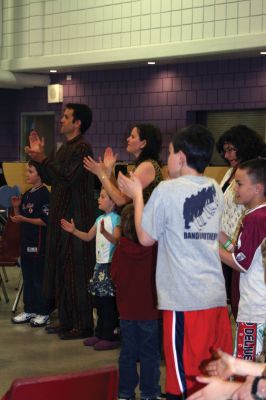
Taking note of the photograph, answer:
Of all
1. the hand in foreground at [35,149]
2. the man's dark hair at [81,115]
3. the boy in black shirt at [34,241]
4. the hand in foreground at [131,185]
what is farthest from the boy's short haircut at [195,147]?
the boy in black shirt at [34,241]

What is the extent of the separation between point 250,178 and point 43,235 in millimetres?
3270

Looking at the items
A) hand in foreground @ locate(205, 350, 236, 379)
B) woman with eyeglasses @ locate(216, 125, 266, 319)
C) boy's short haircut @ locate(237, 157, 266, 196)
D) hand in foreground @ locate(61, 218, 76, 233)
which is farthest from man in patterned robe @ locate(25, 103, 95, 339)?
hand in foreground @ locate(205, 350, 236, 379)

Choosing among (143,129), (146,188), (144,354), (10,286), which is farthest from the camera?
(10,286)

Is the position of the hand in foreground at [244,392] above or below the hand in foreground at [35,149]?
below

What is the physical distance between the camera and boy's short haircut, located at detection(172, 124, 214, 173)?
387 cm

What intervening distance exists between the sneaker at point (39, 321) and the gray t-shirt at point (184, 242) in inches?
140

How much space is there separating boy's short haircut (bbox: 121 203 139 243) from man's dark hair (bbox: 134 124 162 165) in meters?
0.92

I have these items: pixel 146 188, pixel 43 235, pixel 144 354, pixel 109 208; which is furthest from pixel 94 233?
pixel 144 354

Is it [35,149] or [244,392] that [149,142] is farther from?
[244,392]

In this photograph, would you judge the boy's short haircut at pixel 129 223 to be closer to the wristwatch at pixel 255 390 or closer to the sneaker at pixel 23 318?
the wristwatch at pixel 255 390

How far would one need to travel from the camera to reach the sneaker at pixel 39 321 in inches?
283

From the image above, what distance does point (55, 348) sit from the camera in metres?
6.45

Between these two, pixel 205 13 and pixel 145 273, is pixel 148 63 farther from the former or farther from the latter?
pixel 145 273

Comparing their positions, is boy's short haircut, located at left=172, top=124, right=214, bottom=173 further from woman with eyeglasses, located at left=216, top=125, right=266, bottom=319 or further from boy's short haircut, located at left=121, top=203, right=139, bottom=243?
woman with eyeglasses, located at left=216, top=125, right=266, bottom=319
